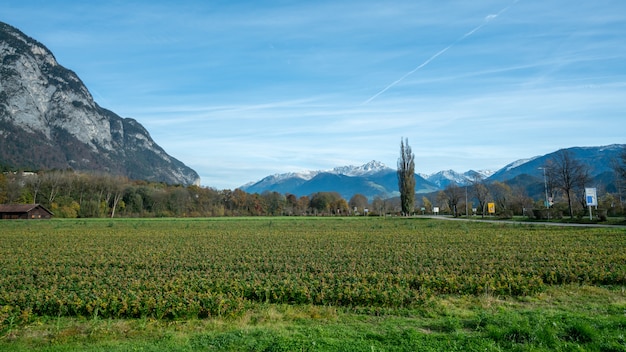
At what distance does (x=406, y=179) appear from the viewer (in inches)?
3674

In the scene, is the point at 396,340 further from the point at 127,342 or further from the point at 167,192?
the point at 167,192

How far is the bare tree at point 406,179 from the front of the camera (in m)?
90.4

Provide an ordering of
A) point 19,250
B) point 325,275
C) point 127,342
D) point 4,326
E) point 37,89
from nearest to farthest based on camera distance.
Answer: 1. point 127,342
2. point 4,326
3. point 325,275
4. point 19,250
5. point 37,89

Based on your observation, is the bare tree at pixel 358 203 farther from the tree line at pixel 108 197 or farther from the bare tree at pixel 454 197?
the bare tree at pixel 454 197

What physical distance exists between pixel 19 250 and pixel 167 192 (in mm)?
97861

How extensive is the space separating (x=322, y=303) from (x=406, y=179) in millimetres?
83942

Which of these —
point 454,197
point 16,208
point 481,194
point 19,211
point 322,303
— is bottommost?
point 322,303

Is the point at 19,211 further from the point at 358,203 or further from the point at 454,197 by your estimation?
the point at 358,203

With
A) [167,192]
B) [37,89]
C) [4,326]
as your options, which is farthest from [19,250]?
[37,89]

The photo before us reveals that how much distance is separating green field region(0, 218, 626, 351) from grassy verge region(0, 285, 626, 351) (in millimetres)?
36

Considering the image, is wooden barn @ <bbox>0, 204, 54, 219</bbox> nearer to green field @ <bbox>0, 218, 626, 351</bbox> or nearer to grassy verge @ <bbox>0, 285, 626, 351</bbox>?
green field @ <bbox>0, 218, 626, 351</bbox>

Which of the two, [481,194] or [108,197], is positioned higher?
[108,197]

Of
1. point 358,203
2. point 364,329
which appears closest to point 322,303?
point 364,329

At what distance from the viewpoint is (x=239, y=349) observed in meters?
8.23
